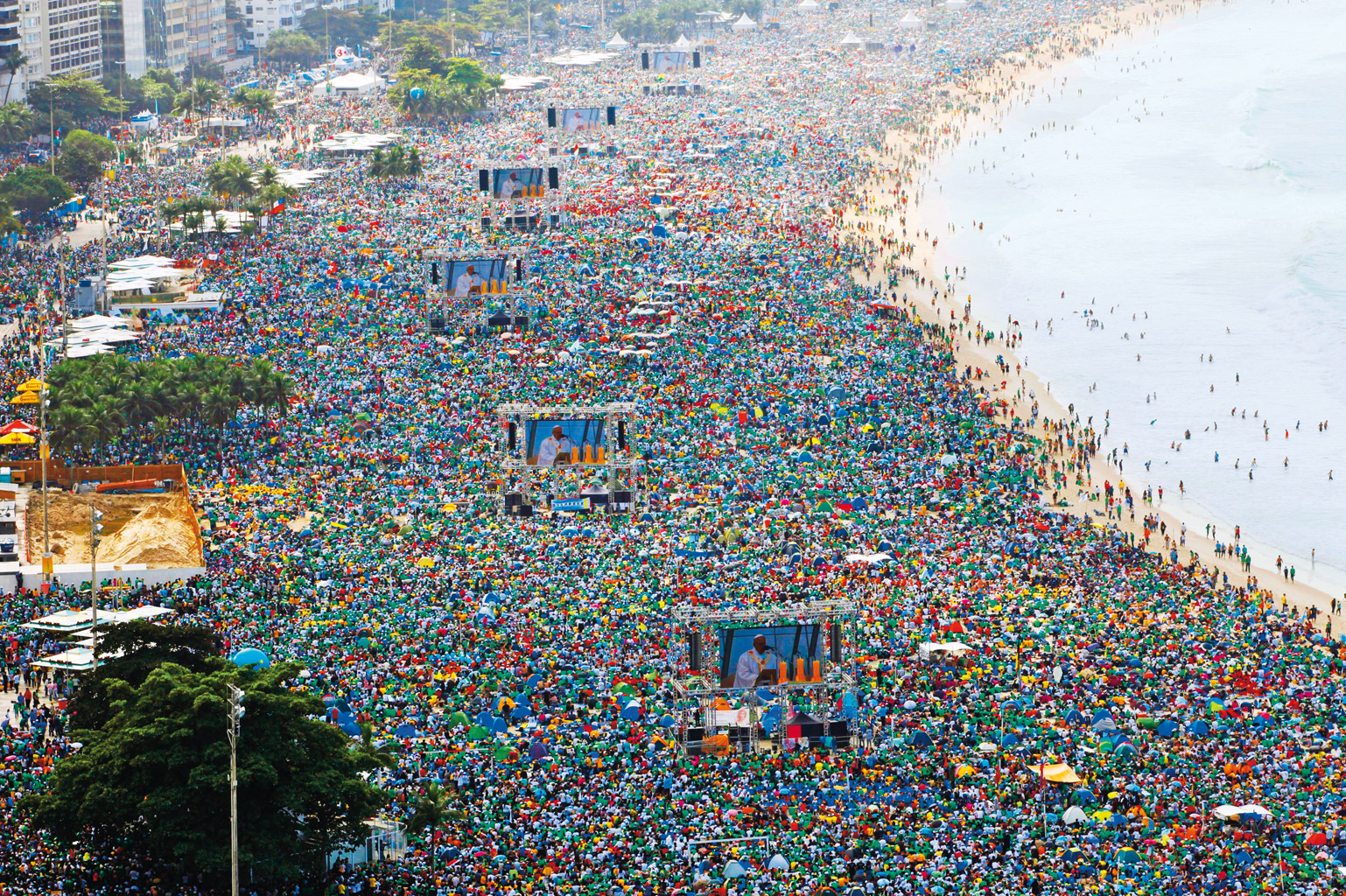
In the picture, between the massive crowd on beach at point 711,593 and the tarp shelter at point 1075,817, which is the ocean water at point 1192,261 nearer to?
A: the massive crowd on beach at point 711,593

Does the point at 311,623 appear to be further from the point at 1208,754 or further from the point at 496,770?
the point at 1208,754

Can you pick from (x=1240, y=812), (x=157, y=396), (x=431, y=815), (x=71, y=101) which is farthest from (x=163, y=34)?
(x=1240, y=812)

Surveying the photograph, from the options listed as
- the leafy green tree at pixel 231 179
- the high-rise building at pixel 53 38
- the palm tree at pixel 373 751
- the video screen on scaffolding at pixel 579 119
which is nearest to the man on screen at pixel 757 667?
the palm tree at pixel 373 751

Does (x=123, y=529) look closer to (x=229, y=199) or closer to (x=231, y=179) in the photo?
(x=231, y=179)

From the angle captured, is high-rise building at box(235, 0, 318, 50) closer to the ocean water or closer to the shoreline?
the shoreline

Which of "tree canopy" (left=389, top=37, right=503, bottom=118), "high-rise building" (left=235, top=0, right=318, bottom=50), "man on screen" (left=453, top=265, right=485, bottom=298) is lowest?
"man on screen" (left=453, top=265, right=485, bottom=298)

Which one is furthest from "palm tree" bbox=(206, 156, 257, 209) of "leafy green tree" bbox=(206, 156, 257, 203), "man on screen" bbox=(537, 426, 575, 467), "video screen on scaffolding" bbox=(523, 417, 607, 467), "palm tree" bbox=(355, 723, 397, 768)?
"palm tree" bbox=(355, 723, 397, 768)
